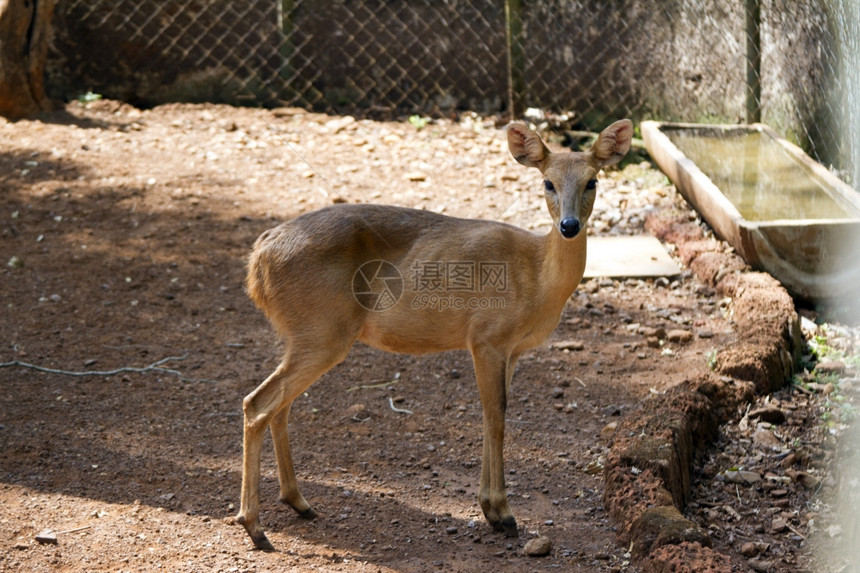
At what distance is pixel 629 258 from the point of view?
23.9ft

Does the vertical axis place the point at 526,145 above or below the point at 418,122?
above

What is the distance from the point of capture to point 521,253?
14.1 feet

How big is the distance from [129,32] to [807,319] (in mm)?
7182

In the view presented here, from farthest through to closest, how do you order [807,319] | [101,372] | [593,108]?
1. [593,108]
2. [807,319]
3. [101,372]

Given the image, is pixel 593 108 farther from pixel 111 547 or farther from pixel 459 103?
pixel 111 547

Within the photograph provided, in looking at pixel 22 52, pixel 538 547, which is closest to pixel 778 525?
pixel 538 547

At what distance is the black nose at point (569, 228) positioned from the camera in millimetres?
3873

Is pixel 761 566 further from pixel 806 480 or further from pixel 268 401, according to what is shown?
pixel 268 401

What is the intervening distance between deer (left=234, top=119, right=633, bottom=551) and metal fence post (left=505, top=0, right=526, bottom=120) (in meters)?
5.62

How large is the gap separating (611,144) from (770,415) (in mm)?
1844

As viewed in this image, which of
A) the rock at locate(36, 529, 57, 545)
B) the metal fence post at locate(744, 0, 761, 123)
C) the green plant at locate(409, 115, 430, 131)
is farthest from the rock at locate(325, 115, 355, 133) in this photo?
the rock at locate(36, 529, 57, 545)

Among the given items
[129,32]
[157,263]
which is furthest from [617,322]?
[129,32]

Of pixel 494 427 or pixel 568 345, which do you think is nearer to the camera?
pixel 494 427

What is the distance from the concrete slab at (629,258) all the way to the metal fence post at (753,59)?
2.19 metres
